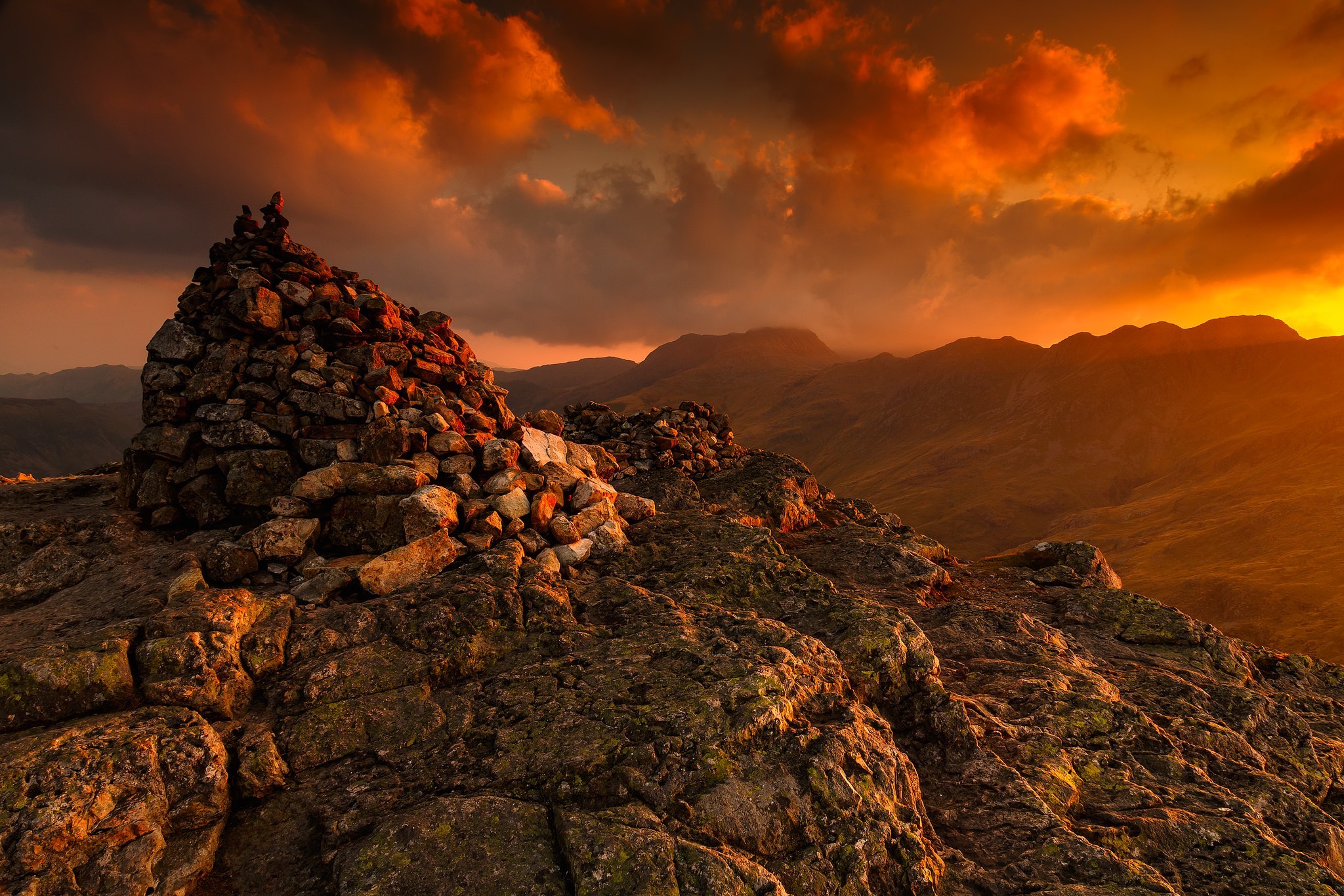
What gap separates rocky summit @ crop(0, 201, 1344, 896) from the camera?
7797 millimetres

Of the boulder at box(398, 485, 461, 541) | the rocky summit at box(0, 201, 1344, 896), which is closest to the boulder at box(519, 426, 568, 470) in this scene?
the rocky summit at box(0, 201, 1344, 896)

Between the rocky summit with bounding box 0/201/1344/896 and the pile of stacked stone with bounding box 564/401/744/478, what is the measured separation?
368 inches

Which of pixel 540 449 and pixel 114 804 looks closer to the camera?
pixel 114 804

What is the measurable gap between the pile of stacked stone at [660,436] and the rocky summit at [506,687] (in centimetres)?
935

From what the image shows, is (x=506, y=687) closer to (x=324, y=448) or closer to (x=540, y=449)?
(x=324, y=448)

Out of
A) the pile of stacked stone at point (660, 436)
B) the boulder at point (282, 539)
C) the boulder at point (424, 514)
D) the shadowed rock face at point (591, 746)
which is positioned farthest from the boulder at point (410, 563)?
the pile of stacked stone at point (660, 436)

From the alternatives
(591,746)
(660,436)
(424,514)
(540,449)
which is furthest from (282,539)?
(660,436)

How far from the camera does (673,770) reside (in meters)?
8.95

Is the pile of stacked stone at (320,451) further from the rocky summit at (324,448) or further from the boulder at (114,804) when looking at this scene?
the boulder at (114,804)

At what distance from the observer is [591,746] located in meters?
9.20

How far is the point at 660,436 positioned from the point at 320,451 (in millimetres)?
17253

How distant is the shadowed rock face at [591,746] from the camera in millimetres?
7547

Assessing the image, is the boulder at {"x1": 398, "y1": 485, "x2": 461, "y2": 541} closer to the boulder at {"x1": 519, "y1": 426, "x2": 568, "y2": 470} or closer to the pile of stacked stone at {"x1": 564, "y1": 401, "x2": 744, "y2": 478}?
the boulder at {"x1": 519, "y1": 426, "x2": 568, "y2": 470}

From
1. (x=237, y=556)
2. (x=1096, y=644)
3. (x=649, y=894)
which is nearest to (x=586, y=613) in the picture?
(x=649, y=894)
